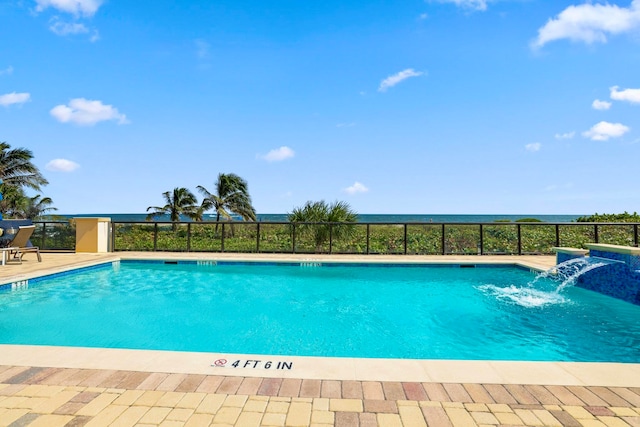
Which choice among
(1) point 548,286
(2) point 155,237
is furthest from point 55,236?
(1) point 548,286

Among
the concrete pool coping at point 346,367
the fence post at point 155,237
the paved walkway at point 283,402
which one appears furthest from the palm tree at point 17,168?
the paved walkway at point 283,402

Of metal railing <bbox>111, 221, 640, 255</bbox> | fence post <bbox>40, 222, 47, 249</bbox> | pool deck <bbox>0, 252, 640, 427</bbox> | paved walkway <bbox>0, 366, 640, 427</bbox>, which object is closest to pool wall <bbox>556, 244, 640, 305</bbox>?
metal railing <bbox>111, 221, 640, 255</bbox>

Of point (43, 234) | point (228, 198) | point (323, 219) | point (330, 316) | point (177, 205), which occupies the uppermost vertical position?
point (228, 198)

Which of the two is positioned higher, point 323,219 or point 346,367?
point 323,219

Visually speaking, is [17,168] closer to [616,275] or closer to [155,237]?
[155,237]

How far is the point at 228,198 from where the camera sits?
19547mm

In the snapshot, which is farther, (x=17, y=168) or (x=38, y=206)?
(x=38, y=206)

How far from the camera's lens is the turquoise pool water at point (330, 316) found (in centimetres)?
370

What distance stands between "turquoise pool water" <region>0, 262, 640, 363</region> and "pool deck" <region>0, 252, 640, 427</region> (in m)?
0.92

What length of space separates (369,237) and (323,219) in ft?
5.48

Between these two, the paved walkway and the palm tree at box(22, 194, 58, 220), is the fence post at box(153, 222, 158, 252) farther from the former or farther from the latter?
the palm tree at box(22, 194, 58, 220)

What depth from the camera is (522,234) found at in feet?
32.1

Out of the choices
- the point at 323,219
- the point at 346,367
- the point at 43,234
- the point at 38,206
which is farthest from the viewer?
the point at 38,206

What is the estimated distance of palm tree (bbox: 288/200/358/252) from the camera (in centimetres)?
1027
